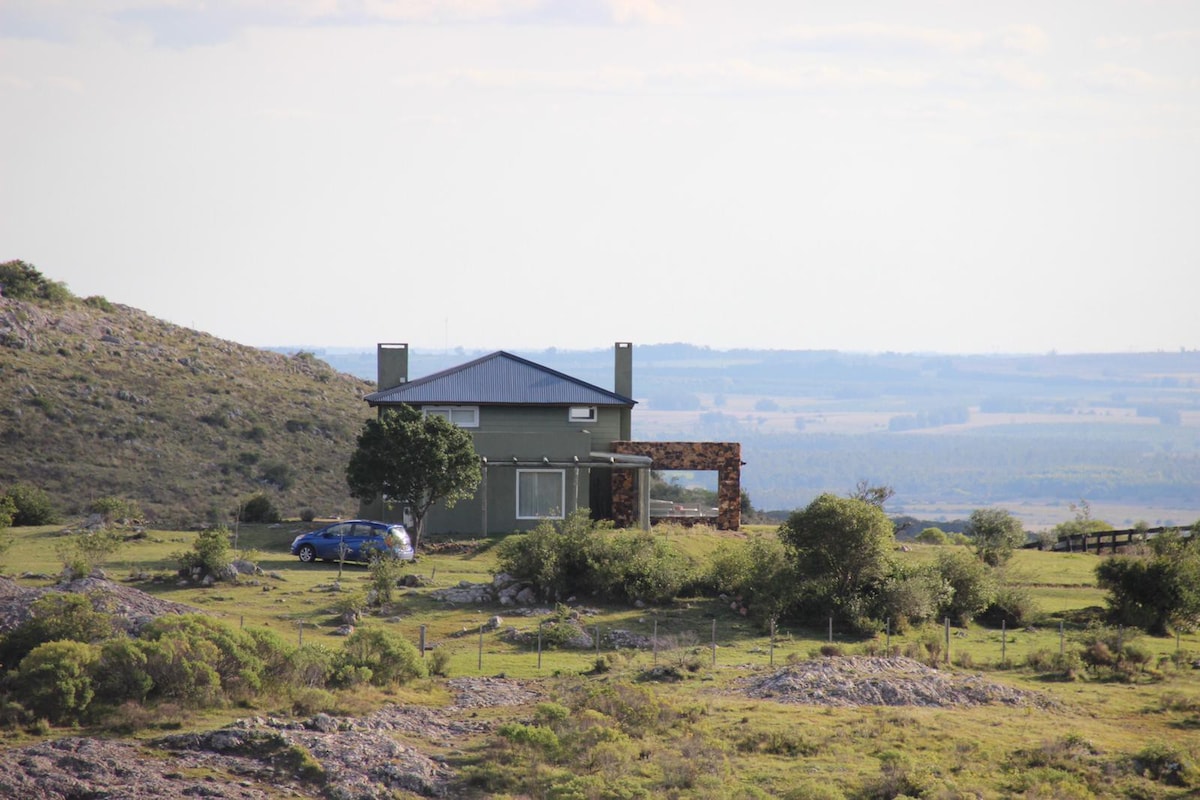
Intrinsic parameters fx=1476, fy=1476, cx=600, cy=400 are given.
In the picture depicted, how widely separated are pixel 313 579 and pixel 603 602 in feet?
24.0

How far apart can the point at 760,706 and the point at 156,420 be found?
1986 inches

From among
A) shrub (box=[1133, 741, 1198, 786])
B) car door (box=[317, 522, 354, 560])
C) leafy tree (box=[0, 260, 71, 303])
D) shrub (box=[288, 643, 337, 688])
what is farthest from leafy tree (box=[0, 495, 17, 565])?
leafy tree (box=[0, 260, 71, 303])

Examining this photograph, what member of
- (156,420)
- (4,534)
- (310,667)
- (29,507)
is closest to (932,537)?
(29,507)

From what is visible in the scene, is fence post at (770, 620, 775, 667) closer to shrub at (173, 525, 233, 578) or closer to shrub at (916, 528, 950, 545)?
shrub at (173, 525, 233, 578)

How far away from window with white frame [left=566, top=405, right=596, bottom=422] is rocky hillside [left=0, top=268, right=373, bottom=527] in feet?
48.7

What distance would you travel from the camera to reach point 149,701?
2336 cm

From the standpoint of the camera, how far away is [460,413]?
4831cm

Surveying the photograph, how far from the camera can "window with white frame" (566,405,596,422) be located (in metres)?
49.3

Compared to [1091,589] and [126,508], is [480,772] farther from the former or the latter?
[126,508]

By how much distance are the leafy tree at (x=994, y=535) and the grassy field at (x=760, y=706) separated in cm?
334

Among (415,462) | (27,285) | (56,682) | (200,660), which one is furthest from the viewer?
(27,285)

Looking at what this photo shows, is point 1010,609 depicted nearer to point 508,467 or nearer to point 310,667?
point 508,467

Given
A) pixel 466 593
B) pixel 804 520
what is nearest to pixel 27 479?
pixel 466 593

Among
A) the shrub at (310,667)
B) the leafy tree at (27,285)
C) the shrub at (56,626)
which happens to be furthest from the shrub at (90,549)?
the leafy tree at (27,285)
